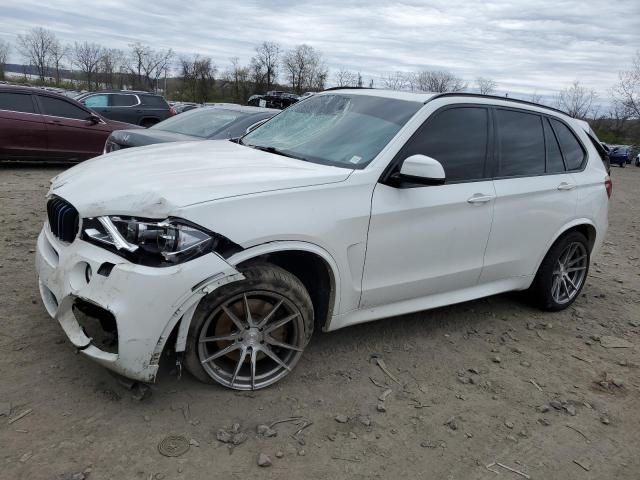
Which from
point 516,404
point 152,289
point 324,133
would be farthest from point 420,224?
point 152,289

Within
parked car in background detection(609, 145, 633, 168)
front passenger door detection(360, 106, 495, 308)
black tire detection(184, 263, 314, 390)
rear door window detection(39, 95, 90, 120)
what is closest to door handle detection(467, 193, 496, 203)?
front passenger door detection(360, 106, 495, 308)

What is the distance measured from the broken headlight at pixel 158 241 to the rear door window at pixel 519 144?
2396 mm

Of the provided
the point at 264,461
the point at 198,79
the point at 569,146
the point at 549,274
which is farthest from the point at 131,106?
the point at 198,79

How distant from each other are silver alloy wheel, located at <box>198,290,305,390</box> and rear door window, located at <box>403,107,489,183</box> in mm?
1328

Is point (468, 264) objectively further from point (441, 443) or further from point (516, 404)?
point (441, 443)

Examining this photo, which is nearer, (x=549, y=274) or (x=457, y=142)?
(x=457, y=142)

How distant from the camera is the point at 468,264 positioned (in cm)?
384

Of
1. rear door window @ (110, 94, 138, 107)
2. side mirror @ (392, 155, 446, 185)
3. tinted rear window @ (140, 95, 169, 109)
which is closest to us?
side mirror @ (392, 155, 446, 185)

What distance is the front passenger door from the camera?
331 centimetres

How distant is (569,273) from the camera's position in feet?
15.9

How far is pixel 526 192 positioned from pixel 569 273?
121 cm

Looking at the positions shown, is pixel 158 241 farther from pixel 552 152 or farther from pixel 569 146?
pixel 569 146

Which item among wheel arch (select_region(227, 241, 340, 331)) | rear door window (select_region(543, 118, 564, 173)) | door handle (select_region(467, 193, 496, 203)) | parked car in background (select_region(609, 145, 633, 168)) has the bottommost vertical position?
parked car in background (select_region(609, 145, 633, 168))

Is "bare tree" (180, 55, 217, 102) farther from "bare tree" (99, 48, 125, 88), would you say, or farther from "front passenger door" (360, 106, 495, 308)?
"front passenger door" (360, 106, 495, 308)
